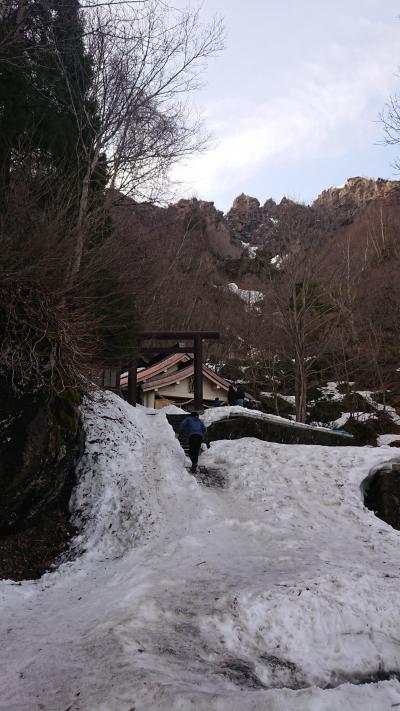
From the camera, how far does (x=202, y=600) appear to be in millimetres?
5082

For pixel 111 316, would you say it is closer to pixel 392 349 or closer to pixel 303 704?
pixel 303 704

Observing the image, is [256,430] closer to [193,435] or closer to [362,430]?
[193,435]

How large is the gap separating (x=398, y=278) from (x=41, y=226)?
3474 cm

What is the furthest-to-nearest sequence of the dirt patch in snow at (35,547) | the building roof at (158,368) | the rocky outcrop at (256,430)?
the building roof at (158,368)
the rocky outcrop at (256,430)
the dirt patch in snow at (35,547)

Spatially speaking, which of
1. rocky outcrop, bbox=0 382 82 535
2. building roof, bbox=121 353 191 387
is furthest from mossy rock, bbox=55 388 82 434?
building roof, bbox=121 353 191 387

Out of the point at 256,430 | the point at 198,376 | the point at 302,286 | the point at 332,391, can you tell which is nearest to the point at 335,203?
the point at 332,391

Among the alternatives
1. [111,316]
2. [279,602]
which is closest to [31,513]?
[279,602]

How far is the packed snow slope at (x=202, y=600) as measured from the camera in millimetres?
3330

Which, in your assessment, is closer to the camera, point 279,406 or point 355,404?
point 355,404

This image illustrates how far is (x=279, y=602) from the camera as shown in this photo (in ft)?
16.5

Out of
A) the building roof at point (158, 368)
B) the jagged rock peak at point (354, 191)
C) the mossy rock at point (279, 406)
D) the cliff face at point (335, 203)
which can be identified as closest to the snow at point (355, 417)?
the mossy rock at point (279, 406)

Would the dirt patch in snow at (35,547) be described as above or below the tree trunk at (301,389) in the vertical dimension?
below

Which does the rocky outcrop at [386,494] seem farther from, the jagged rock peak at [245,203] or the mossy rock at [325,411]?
the jagged rock peak at [245,203]

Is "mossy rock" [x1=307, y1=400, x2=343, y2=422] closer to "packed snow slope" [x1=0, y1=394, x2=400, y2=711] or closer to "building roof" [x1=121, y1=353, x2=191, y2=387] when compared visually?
"building roof" [x1=121, y1=353, x2=191, y2=387]
